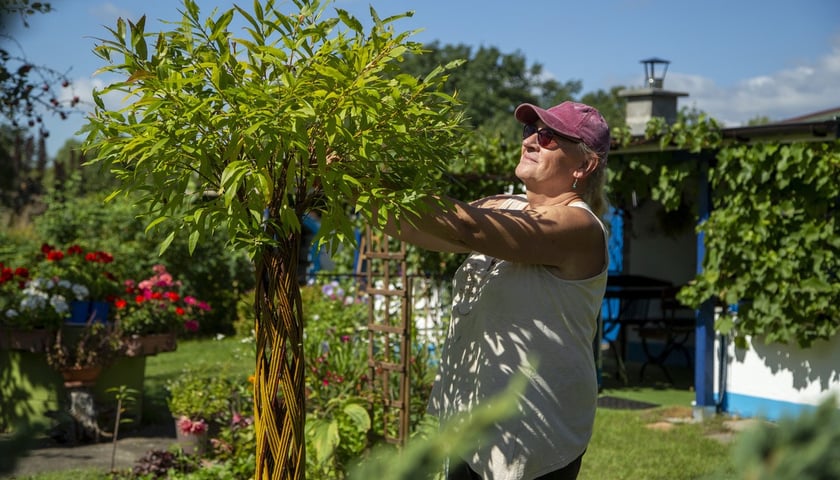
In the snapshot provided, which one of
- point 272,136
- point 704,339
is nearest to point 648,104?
point 704,339

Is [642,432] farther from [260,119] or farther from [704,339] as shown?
[260,119]

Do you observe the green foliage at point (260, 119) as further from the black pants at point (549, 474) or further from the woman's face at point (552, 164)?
the black pants at point (549, 474)

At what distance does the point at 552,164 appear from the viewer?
8.30 ft

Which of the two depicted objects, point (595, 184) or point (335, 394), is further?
point (335, 394)

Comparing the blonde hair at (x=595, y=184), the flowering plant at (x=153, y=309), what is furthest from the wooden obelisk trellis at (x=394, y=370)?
the blonde hair at (x=595, y=184)

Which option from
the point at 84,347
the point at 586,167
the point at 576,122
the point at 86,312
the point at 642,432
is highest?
the point at 576,122

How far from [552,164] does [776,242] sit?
230 inches

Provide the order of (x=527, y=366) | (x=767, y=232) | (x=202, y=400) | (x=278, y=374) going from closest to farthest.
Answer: (x=278, y=374) → (x=527, y=366) → (x=202, y=400) → (x=767, y=232)

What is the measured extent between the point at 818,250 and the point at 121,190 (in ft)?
21.6

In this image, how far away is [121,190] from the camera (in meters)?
2.08

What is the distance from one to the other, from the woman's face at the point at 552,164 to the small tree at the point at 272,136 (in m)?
0.45

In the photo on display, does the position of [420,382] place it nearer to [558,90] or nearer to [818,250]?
[818,250]

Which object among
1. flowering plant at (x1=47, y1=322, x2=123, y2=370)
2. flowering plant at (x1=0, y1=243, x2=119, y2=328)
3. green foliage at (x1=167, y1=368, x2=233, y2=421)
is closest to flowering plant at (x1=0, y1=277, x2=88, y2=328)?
flowering plant at (x1=0, y1=243, x2=119, y2=328)

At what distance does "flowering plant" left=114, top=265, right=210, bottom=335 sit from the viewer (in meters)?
7.38
